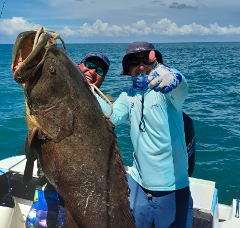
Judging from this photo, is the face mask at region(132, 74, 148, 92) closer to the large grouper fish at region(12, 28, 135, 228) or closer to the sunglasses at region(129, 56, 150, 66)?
the sunglasses at region(129, 56, 150, 66)

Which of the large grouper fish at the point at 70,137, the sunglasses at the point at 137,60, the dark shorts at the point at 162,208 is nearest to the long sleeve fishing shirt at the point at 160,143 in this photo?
the dark shorts at the point at 162,208

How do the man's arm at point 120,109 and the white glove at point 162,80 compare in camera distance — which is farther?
the man's arm at point 120,109

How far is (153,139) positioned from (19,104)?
53.2ft

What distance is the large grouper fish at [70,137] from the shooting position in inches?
90.7

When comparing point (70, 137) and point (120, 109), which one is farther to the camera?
point (120, 109)

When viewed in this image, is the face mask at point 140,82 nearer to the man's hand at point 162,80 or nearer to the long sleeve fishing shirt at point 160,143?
the long sleeve fishing shirt at point 160,143

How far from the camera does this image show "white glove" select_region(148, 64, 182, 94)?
2436mm

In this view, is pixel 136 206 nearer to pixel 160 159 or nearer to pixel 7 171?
pixel 160 159

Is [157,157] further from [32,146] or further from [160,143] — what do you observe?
[32,146]

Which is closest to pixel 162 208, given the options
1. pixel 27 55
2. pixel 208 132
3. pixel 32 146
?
pixel 32 146

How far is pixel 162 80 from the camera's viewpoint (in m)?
2.44

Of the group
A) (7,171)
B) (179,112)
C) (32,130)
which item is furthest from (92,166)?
(7,171)

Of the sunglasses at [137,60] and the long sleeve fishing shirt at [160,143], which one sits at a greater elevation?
the sunglasses at [137,60]

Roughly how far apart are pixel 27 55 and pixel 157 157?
171cm
